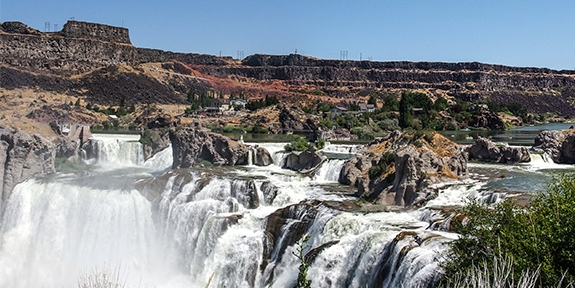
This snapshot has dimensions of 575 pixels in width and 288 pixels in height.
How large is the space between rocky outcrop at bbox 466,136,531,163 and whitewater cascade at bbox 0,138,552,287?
972 centimetres

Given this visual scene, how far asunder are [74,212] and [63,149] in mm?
12669

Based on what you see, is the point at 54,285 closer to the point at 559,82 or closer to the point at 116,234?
the point at 116,234

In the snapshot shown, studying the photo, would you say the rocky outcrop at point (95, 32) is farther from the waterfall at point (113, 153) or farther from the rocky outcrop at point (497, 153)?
the rocky outcrop at point (497, 153)

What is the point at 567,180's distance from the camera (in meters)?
13.5

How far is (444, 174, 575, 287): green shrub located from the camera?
447 inches

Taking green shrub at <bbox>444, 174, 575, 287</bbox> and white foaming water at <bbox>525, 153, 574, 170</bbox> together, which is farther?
white foaming water at <bbox>525, 153, 574, 170</bbox>

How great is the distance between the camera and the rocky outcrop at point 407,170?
80.0ft

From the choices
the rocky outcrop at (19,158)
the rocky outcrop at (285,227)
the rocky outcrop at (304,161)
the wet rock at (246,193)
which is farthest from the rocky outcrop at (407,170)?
the rocky outcrop at (19,158)

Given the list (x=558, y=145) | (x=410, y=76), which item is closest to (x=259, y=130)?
(x=558, y=145)

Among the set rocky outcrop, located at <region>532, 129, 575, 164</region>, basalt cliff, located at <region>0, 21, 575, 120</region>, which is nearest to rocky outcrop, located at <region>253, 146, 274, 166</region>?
rocky outcrop, located at <region>532, 129, 575, 164</region>

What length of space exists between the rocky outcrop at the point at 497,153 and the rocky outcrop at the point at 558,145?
1937 mm

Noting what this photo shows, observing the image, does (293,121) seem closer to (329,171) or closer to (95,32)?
(329,171)

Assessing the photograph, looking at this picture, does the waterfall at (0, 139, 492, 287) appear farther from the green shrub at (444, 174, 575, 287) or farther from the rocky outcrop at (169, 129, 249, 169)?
the green shrub at (444, 174, 575, 287)

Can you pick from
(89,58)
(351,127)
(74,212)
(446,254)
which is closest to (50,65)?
(89,58)
